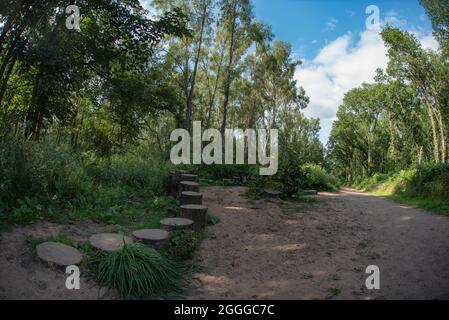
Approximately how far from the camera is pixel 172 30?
9.67 metres

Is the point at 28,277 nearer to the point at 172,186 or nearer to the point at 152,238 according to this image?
the point at 152,238

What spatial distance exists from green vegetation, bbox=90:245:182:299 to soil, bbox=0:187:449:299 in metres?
0.19

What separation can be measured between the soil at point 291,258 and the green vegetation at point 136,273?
0.19 metres

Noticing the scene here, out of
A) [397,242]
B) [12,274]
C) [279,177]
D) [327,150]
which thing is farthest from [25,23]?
[327,150]

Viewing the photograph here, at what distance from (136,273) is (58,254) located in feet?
3.39

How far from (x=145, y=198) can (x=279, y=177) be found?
4.41 m

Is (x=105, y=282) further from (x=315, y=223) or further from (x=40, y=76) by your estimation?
(x=40, y=76)

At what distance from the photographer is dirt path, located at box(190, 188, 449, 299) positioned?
3.60 metres

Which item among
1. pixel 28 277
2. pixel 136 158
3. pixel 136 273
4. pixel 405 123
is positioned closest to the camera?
pixel 28 277

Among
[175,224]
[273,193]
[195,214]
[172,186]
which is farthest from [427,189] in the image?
[175,224]

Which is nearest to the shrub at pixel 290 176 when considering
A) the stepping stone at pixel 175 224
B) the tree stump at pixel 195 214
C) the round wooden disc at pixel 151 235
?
the tree stump at pixel 195 214

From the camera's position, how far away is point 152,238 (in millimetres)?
A: 4438

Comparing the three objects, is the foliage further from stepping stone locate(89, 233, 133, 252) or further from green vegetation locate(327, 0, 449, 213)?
green vegetation locate(327, 0, 449, 213)

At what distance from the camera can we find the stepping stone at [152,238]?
442 cm
